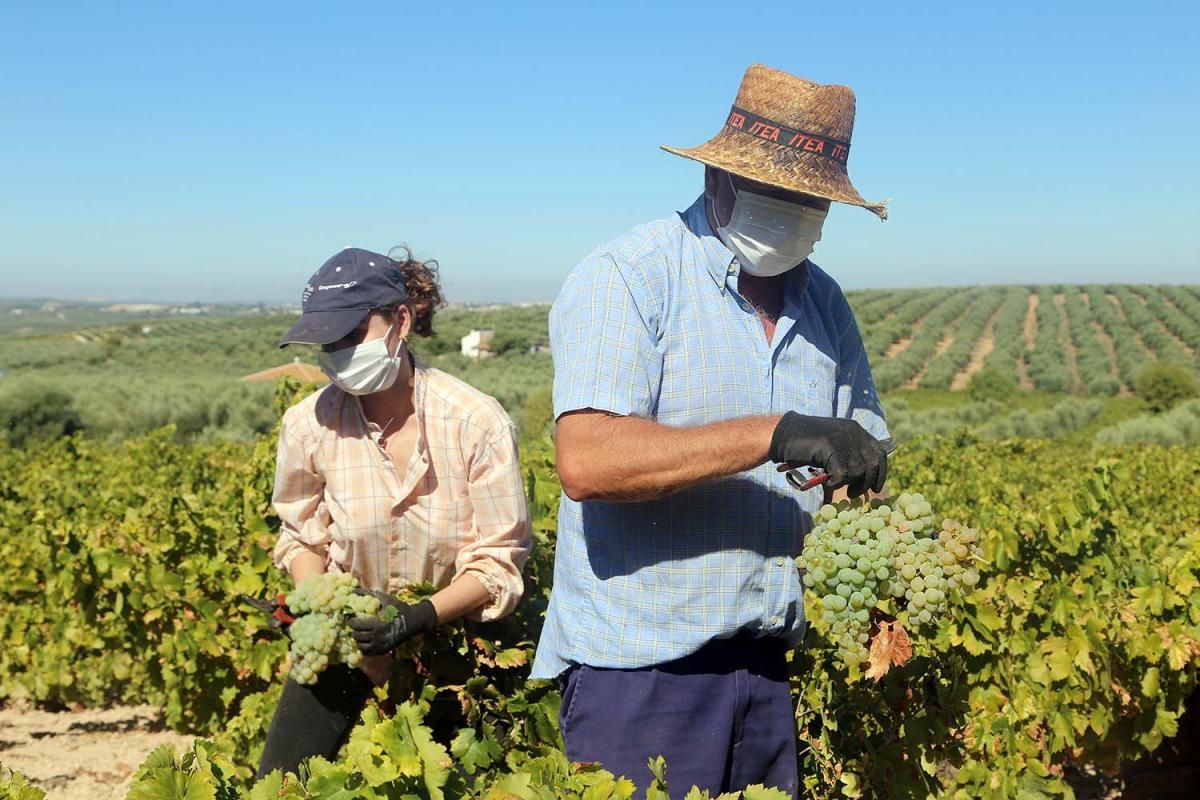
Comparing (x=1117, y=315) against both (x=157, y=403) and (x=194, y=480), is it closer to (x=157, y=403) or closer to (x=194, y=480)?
(x=157, y=403)

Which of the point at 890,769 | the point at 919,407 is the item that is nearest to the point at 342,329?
the point at 890,769

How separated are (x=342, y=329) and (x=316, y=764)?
3.95ft

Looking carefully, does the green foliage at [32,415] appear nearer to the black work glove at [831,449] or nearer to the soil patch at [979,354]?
the black work glove at [831,449]

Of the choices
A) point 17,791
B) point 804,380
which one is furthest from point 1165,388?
point 17,791

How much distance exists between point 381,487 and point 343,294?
51 cm

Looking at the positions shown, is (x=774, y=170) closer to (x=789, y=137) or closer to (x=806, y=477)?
(x=789, y=137)

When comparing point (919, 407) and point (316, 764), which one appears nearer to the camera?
point (316, 764)

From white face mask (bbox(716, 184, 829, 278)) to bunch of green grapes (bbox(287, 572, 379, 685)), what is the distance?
1262 mm

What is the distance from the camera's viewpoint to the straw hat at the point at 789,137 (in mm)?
2125

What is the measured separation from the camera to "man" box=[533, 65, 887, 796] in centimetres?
203

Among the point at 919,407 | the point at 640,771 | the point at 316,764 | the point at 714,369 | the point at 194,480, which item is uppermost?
the point at 714,369

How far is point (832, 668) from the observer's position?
281 centimetres

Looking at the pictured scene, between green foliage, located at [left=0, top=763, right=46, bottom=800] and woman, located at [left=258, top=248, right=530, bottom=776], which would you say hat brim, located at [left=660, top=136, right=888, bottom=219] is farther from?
green foliage, located at [left=0, top=763, right=46, bottom=800]

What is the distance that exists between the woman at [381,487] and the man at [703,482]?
539 mm
